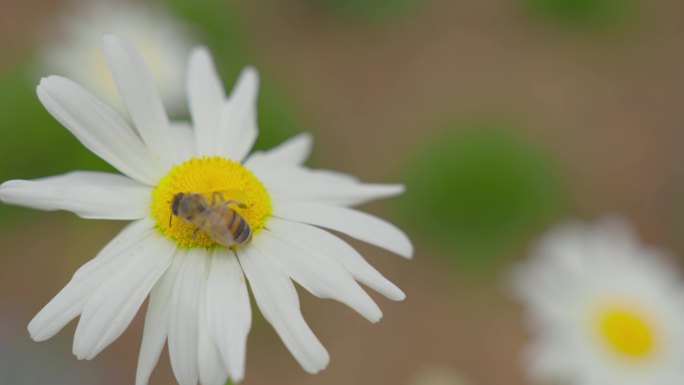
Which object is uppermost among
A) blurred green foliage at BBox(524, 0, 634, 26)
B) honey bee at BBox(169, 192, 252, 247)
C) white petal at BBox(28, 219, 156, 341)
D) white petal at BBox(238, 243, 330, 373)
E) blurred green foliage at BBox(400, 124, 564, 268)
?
blurred green foliage at BBox(524, 0, 634, 26)

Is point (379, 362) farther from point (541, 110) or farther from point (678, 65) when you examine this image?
point (678, 65)

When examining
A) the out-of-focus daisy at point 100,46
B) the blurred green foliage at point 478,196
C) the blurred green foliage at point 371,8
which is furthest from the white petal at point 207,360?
the blurred green foliage at point 371,8

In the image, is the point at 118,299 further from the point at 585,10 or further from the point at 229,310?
the point at 585,10

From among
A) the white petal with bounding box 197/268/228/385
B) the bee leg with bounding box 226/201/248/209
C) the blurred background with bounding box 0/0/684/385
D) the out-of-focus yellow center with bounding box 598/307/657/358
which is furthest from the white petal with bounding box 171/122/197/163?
the out-of-focus yellow center with bounding box 598/307/657/358

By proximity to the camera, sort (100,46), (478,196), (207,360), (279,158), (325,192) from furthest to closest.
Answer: (478,196), (100,46), (279,158), (325,192), (207,360)

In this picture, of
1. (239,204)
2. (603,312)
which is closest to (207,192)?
(239,204)

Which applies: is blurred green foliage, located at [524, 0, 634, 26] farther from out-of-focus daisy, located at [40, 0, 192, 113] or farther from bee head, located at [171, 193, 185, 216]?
bee head, located at [171, 193, 185, 216]

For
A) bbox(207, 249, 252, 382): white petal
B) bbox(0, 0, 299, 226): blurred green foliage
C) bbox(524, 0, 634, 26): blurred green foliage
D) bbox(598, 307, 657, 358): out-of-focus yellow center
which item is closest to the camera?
bbox(207, 249, 252, 382): white petal
